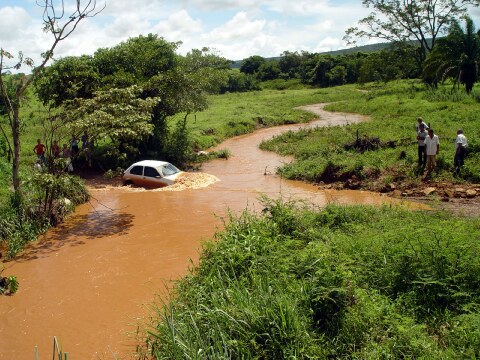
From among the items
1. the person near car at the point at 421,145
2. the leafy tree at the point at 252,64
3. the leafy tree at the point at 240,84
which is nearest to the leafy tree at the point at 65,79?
the person near car at the point at 421,145

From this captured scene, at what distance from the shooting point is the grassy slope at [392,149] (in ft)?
52.1

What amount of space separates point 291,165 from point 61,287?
12.2 metres

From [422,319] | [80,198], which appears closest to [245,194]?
[80,198]

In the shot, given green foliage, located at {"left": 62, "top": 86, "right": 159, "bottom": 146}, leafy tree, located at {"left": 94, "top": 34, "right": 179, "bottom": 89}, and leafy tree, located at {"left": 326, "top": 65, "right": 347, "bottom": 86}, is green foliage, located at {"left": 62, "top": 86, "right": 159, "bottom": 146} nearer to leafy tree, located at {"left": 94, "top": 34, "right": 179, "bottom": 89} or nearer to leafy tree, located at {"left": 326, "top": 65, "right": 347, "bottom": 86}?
leafy tree, located at {"left": 94, "top": 34, "right": 179, "bottom": 89}

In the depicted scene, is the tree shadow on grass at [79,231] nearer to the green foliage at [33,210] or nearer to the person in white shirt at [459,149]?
the green foliage at [33,210]

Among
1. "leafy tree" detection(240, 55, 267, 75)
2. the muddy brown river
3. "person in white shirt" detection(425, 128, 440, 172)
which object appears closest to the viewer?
the muddy brown river

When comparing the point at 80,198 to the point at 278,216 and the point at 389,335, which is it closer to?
the point at 278,216

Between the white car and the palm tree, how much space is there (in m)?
20.9

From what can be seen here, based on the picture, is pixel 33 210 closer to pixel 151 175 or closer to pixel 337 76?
pixel 151 175

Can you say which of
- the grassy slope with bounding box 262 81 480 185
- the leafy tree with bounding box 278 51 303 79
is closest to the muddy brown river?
the grassy slope with bounding box 262 81 480 185

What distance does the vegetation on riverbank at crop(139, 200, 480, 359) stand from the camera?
17.7ft

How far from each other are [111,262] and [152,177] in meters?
7.02

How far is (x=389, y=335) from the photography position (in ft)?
18.6

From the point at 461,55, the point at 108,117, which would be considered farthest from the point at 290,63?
the point at 108,117
